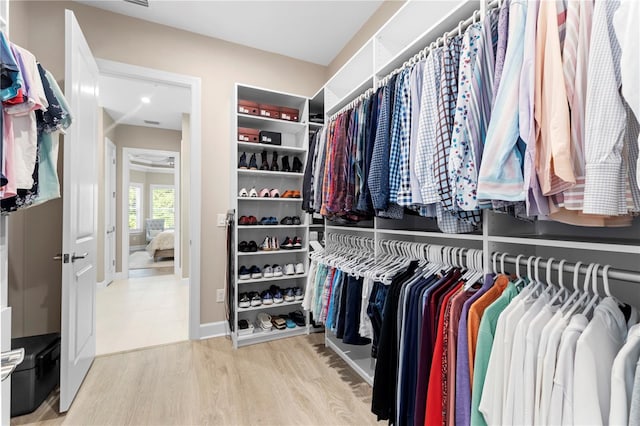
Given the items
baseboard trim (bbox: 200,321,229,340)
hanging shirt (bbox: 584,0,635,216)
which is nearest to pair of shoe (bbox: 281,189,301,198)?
baseboard trim (bbox: 200,321,229,340)

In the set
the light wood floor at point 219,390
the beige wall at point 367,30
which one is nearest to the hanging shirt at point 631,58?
the light wood floor at point 219,390

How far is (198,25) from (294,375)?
2990 mm

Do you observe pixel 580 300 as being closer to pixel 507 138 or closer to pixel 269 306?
pixel 507 138

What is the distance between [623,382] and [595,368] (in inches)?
1.9

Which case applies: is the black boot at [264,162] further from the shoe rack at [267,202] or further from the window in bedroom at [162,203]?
the window in bedroom at [162,203]

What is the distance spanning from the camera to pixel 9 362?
0.64m

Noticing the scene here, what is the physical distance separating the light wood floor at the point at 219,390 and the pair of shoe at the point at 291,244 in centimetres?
87

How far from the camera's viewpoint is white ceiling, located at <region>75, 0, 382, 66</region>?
7.38ft

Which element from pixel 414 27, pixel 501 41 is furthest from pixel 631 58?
pixel 414 27

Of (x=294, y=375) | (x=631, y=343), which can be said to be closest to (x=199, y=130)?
(x=294, y=375)

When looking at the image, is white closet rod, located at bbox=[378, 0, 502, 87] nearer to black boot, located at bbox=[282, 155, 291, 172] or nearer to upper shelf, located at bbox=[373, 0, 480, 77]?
upper shelf, located at bbox=[373, 0, 480, 77]

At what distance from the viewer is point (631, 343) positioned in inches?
25.6

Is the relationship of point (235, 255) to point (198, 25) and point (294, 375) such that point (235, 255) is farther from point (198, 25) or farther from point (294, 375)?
point (198, 25)

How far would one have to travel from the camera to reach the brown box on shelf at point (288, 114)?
267 centimetres
